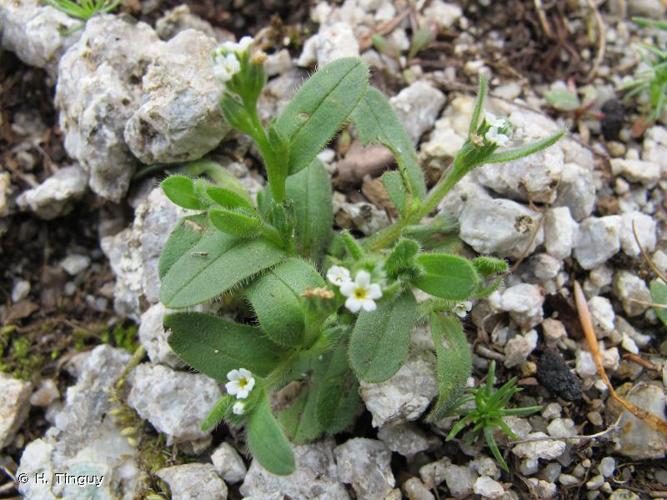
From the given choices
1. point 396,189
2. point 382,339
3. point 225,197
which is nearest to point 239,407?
point 382,339

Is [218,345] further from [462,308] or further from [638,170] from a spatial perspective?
[638,170]

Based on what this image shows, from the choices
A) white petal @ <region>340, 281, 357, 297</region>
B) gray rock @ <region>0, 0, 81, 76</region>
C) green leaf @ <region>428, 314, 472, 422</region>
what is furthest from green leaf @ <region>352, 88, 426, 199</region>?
gray rock @ <region>0, 0, 81, 76</region>

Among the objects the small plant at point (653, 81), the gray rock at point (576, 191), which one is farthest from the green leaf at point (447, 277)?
the small plant at point (653, 81)

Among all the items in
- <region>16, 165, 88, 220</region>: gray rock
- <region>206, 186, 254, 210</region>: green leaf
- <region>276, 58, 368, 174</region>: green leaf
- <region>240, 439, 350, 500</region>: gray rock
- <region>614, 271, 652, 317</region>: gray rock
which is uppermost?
<region>276, 58, 368, 174</region>: green leaf

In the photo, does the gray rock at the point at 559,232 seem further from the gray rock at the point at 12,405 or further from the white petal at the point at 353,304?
the gray rock at the point at 12,405

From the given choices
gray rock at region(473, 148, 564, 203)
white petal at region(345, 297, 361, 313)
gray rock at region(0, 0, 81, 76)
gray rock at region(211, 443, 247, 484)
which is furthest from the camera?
gray rock at region(0, 0, 81, 76)

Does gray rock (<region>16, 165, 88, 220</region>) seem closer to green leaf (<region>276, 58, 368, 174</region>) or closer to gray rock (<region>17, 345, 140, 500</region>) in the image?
gray rock (<region>17, 345, 140, 500</region>)

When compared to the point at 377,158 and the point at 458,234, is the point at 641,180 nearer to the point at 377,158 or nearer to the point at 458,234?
the point at 458,234
